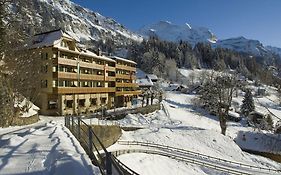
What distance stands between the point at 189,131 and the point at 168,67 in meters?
115

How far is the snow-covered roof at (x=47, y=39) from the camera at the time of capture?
167ft

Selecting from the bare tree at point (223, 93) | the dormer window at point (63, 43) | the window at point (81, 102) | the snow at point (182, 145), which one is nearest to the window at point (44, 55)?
the dormer window at point (63, 43)

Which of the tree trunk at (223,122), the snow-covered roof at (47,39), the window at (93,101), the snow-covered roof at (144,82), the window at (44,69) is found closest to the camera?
the tree trunk at (223,122)

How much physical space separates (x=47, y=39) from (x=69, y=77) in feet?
26.0

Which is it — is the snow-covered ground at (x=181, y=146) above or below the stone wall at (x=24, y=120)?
below

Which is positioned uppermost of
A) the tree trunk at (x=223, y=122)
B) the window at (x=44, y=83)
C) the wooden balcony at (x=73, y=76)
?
the wooden balcony at (x=73, y=76)

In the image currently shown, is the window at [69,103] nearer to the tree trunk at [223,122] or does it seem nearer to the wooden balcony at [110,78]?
the wooden balcony at [110,78]

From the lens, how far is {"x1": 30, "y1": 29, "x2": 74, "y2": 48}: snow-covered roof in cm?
5100

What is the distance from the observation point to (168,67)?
6284 inches

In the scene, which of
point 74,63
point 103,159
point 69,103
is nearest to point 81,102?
point 69,103

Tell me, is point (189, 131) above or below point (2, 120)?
below

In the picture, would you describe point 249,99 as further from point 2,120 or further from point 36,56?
point 2,120

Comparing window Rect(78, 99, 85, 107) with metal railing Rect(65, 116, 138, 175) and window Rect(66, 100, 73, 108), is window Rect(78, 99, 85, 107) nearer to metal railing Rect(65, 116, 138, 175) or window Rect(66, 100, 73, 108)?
window Rect(66, 100, 73, 108)

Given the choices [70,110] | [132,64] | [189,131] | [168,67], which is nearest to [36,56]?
[70,110]
